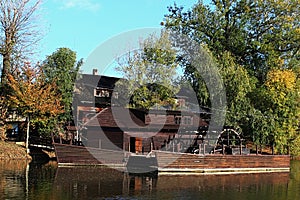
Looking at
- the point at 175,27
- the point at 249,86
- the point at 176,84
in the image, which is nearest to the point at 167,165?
the point at 249,86

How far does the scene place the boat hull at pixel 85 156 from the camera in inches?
1216

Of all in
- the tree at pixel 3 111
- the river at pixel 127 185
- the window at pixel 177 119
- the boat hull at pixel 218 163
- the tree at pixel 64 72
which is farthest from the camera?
the tree at pixel 64 72

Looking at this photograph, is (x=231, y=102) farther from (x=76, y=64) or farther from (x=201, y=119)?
(x=76, y=64)

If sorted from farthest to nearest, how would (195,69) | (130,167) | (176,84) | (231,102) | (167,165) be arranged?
(176,84), (195,69), (231,102), (130,167), (167,165)

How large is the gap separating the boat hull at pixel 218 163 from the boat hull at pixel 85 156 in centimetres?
393

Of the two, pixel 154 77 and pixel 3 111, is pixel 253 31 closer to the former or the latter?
pixel 154 77

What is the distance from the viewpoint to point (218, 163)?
3016 centimetres

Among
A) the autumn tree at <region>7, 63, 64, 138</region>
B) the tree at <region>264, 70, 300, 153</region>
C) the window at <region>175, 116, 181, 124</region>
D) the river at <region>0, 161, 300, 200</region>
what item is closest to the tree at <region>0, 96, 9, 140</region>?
the autumn tree at <region>7, 63, 64, 138</region>

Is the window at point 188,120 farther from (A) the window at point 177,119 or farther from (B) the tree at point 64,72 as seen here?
(B) the tree at point 64,72

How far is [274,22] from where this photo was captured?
40.9 m

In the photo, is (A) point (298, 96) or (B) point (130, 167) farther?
(A) point (298, 96)

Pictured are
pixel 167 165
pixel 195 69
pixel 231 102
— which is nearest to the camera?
pixel 167 165

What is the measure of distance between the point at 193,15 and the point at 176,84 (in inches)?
283

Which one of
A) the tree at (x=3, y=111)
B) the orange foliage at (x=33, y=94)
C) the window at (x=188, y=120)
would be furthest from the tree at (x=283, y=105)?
the tree at (x=3, y=111)
